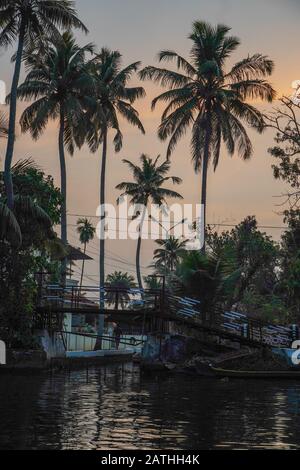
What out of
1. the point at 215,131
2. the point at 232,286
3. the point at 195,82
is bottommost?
the point at 232,286

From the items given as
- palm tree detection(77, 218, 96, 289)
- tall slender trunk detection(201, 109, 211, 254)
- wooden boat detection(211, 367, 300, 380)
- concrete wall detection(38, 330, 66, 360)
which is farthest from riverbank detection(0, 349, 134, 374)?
palm tree detection(77, 218, 96, 289)

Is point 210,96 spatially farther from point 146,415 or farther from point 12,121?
point 146,415

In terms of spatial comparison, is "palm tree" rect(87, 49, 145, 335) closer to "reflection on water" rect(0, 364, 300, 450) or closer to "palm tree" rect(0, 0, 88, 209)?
"palm tree" rect(0, 0, 88, 209)

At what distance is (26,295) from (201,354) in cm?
984

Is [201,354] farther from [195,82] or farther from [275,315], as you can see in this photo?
[195,82]

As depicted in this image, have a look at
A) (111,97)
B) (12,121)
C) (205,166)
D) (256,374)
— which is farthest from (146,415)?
(111,97)

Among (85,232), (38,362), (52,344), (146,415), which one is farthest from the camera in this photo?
(85,232)

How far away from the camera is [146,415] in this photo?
17.8m

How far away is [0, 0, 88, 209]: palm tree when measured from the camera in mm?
34906

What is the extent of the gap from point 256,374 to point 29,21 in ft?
68.1

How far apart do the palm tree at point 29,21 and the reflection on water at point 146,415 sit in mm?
13741

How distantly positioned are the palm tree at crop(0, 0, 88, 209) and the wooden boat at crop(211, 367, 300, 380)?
46.3ft

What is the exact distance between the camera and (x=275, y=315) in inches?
1988
